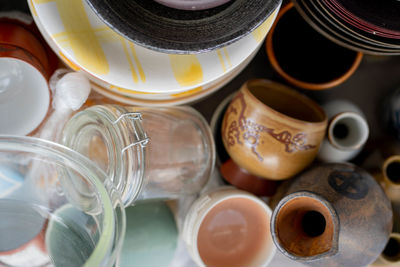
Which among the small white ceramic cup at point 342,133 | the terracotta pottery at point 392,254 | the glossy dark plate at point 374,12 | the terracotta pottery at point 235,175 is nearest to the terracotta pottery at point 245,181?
the terracotta pottery at point 235,175

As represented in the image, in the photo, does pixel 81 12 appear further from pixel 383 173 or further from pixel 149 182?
pixel 383 173

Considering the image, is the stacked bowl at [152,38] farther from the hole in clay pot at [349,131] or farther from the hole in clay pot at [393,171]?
the hole in clay pot at [393,171]

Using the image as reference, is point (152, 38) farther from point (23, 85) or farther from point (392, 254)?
point (392, 254)

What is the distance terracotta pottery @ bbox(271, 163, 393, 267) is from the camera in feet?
1.70

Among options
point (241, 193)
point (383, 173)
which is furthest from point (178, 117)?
point (383, 173)

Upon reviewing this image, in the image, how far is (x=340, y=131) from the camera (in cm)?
71

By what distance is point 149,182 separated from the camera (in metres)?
0.62

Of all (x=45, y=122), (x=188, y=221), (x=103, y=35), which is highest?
(x=103, y=35)

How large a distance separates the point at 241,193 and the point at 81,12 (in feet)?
1.14

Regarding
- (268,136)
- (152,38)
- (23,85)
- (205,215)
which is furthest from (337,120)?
(23,85)

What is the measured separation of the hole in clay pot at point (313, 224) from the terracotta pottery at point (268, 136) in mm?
67

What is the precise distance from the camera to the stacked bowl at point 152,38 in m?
0.44

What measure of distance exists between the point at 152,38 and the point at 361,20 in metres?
0.27

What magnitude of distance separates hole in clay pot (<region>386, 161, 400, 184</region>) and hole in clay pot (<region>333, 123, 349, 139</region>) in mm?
96
